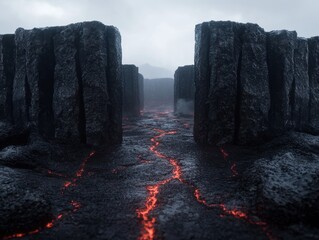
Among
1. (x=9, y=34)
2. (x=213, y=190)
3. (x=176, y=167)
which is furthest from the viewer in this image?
(x=9, y=34)

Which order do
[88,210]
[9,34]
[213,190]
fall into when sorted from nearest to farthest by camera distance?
[88,210], [213,190], [9,34]

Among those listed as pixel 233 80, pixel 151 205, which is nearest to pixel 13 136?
pixel 151 205

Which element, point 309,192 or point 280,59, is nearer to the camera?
point 309,192

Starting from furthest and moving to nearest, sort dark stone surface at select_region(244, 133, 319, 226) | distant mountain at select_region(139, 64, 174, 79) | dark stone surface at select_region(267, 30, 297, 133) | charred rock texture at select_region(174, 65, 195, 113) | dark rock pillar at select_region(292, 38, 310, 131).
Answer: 1. distant mountain at select_region(139, 64, 174, 79)
2. charred rock texture at select_region(174, 65, 195, 113)
3. dark rock pillar at select_region(292, 38, 310, 131)
4. dark stone surface at select_region(267, 30, 297, 133)
5. dark stone surface at select_region(244, 133, 319, 226)

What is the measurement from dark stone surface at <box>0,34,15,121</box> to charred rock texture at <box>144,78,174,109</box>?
11.0m

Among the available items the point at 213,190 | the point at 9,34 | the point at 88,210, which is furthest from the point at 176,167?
the point at 9,34

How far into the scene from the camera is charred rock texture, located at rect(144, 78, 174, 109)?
1616 cm

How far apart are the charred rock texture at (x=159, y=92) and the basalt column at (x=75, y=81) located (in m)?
11.5

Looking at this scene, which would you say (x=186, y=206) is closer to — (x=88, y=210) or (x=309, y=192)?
(x=88, y=210)

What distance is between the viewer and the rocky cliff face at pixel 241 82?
13.6 ft

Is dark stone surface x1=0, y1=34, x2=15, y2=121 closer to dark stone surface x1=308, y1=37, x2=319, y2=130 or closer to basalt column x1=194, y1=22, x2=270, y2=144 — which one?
basalt column x1=194, y1=22, x2=270, y2=144

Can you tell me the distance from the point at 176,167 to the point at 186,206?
1.09m

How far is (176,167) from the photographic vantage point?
353cm

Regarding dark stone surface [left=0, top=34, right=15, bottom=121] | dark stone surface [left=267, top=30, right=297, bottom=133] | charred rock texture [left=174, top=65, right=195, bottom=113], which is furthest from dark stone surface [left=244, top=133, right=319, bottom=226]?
charred rock texture [left=174, top=65, right=195, bottom=113]
